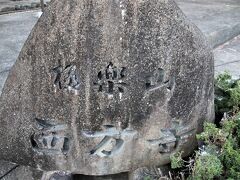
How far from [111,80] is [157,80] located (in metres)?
0.20

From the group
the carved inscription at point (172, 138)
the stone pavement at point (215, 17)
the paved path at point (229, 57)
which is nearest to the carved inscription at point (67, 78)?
the carved inscription at point (172, 138)

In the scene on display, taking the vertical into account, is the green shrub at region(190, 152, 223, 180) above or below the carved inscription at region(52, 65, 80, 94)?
below

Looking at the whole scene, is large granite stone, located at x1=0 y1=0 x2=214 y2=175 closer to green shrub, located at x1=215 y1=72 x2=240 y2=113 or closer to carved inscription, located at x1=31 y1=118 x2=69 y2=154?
carved inscription, located at x1=31 y1=118 x2=69 y2=154

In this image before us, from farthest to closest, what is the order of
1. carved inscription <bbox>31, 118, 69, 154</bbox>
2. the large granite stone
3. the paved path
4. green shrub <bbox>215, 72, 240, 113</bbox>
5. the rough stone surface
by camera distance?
the paved path
green shrub <bbox>215, 72, 240, 113</bbox>
the rough stone surface
carved inscription <bbox>31, 118, 69, 154</bbox>
the large granite stone

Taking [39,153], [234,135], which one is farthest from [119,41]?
[234,135]

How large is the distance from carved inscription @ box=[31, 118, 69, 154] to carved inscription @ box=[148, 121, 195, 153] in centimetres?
38

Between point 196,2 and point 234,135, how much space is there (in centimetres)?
457

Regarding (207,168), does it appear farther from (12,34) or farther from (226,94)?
(12,34)

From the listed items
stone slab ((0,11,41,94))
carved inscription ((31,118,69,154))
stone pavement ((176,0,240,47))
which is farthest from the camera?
stone pavement ((176,0,240,47))

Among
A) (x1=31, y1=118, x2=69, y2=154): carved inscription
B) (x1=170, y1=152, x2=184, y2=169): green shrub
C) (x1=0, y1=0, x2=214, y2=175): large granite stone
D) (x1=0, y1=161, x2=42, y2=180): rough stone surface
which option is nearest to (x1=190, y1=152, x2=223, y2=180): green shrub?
(x1=170, y1=152, x2=184, y2=169): green shrub

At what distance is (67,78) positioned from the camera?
193 centimetres

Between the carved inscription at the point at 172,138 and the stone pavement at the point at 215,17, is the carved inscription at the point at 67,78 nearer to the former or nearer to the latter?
the carved inscription at the point at 172,138

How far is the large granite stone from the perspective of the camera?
190 cm

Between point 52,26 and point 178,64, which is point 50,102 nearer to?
point 52,26
